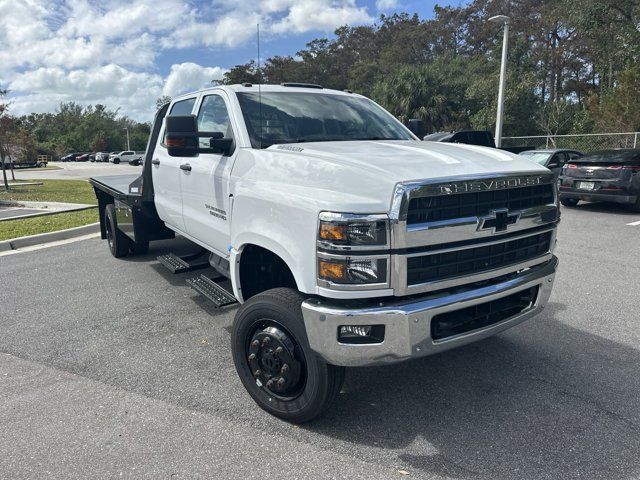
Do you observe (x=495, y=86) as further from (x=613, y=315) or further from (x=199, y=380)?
(x=199, y=380)

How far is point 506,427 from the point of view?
3.01 metres

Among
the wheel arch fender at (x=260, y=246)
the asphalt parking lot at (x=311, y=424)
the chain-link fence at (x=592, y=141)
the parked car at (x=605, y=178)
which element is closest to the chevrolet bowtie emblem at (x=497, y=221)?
the wheel arch fender at (x=260, y=246)

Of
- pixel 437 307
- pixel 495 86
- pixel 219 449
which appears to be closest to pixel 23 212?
pixel 219 449

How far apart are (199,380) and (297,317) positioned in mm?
1267

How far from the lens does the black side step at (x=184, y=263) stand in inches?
197

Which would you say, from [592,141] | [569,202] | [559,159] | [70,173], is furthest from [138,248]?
[70,173]

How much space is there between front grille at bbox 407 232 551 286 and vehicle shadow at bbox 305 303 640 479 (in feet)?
3.10

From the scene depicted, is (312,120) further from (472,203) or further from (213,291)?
(472,203)

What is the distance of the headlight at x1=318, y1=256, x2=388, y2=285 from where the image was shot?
2564 mm

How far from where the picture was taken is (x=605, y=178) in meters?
11.0

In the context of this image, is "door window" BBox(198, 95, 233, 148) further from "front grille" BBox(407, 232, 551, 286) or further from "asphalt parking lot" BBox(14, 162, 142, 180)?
"asphalt parking lot" BBox(14, 162, 142, 180)

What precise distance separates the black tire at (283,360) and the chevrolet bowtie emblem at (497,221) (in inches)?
44.4

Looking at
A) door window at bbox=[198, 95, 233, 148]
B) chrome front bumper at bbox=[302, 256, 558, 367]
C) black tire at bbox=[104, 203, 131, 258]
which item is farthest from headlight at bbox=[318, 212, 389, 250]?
black tire at bbox=[104, 203, 131, 258]

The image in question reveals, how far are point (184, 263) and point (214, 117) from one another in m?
1.59
